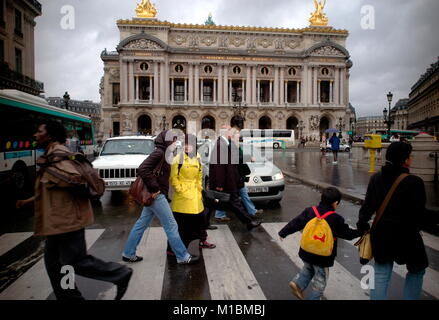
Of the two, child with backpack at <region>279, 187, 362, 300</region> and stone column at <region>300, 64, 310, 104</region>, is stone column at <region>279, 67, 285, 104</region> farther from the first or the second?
child with backpack at <region>279, 187, 362, 300</region>

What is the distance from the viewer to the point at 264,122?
61.7 meters

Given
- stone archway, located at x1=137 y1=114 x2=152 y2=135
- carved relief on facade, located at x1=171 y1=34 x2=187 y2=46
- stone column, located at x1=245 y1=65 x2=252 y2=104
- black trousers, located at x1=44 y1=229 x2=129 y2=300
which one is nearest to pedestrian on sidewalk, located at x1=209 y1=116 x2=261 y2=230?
black trousers, located at x1=44 y1=229 x2=129 y2=300

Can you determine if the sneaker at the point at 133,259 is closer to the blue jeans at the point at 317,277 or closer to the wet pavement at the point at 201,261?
the wet pavement at the point at 201,261

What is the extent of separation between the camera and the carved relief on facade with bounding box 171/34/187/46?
56.3m

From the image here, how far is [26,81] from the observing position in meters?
25.5

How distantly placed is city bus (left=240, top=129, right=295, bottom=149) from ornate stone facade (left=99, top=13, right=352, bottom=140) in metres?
5.11

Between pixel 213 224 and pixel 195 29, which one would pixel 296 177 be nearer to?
pixel 213 224

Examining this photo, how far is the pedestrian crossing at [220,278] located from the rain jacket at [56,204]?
3.30 feet

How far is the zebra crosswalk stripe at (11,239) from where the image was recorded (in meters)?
5.07

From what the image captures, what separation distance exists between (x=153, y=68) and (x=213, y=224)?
2048 inches

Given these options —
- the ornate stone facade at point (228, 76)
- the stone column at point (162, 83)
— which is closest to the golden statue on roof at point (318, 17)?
the ornate stone facade at point (228, 76)

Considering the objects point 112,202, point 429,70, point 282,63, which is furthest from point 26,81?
point 429,70
